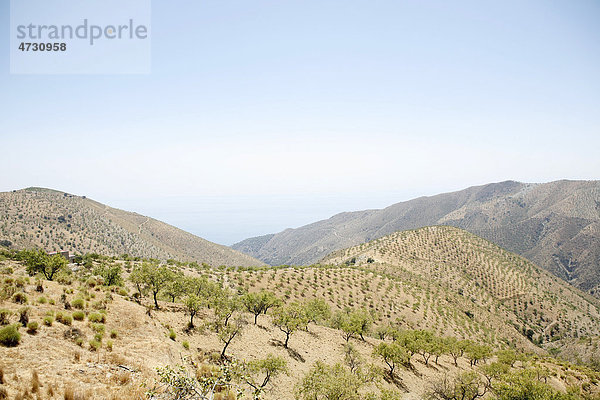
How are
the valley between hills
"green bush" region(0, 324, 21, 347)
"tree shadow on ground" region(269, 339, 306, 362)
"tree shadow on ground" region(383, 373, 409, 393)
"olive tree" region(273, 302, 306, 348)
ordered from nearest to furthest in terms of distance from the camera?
"green bush" region(0, 324, 21, 347), the valley between hills, "tree shadow on ground" region(269, 339, 306, 362), "tree shadow on ground" region(383, 373, 409, 393), "olive tree" region(273, 302, 306, 348)

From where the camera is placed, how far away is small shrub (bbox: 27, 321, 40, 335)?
12847 millimetres

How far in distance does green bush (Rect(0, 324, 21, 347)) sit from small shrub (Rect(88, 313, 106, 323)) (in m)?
4.23

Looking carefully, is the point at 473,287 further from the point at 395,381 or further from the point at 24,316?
the point at 24,316

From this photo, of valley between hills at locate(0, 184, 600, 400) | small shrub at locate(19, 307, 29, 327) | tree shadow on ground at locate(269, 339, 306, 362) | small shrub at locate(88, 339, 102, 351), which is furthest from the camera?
tree shadow on ground at locate(269, 339, 306, 362)

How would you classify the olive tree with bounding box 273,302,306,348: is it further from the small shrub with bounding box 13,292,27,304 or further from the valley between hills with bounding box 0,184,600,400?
the small shrub with bounding box 13,292,27,304

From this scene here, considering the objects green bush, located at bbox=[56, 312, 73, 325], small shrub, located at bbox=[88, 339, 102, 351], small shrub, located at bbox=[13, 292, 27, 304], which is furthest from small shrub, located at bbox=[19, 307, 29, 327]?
small shrub, located at bbox=[88, 339, 102, 351]

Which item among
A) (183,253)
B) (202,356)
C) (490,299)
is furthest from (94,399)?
(183,253)

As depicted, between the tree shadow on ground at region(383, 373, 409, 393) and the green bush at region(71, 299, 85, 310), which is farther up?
the green bush at region(71, 299, 85, 310)

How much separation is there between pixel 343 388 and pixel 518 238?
21763 cm

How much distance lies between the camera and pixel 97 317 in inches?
640

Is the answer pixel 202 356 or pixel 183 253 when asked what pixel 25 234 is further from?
pixel 202 356

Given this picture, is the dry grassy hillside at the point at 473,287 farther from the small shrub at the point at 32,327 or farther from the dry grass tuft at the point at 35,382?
the dry grass tuft at the point at 35,382

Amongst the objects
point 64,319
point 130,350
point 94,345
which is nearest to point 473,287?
point 130,350

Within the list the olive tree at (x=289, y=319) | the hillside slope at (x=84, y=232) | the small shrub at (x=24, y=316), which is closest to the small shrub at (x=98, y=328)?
the small shrub at (x=24, y=316)
